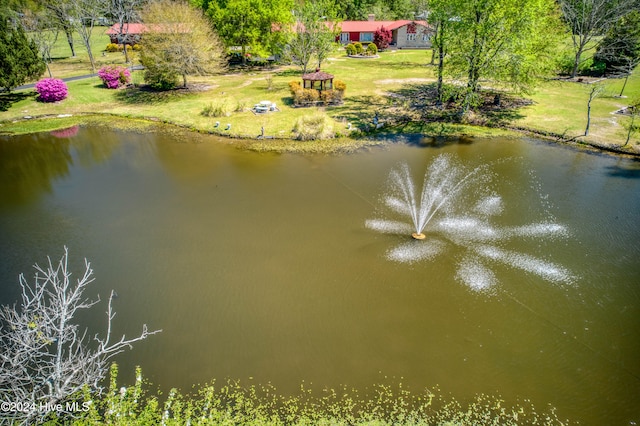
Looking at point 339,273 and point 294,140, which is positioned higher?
point 294,140

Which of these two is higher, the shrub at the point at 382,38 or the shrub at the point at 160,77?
the shrub at the point at 382,38

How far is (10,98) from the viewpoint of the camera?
116 feet

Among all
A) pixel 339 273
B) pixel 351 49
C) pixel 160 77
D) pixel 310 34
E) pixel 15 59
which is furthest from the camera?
pixel 351 49

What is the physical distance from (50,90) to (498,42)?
39322mm

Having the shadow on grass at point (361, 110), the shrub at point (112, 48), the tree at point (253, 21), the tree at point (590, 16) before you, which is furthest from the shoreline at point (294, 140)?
the shrub at point (112, 48)

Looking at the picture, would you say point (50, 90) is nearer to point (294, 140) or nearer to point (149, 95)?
point (149, 95)

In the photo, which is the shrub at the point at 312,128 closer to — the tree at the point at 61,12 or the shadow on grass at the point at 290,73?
the shadow on grass at the point at 290,73

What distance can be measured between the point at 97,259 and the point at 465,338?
48.8 ft

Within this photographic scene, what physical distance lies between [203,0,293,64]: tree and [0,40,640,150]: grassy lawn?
3.96 m

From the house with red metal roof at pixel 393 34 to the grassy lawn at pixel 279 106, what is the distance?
84.3ft

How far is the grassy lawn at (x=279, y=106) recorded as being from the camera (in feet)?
94.6

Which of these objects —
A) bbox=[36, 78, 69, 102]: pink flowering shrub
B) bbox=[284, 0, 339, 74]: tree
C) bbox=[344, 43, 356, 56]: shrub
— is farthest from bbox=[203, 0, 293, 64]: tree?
bbox=[36, 78, 69, 102]: pink flowering shrub

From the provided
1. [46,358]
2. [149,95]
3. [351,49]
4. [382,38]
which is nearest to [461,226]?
[46,358]

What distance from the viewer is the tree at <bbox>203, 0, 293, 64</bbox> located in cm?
4550
